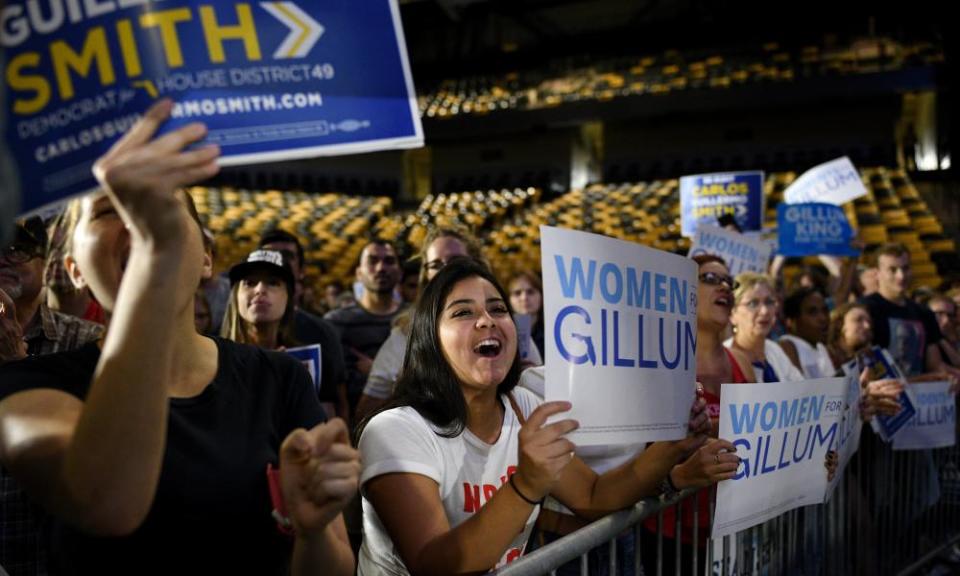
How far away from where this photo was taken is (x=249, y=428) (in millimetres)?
1172

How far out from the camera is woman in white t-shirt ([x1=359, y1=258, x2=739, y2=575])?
4.83 feet

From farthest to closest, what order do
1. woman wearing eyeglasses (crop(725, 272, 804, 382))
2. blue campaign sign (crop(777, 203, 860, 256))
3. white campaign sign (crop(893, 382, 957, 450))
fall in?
blue campaign sign (crop(777, 203, 860, 256))
white campaign sign (crop(893, 382, 957, 450))
woman wearing eyeglasses (crop(725, 272, 804, 382))

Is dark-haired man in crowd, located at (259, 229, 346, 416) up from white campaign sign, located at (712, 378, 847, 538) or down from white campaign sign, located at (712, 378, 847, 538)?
up

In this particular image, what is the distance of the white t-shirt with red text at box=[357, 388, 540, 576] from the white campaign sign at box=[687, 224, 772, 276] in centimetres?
252

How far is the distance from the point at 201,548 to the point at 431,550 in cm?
50

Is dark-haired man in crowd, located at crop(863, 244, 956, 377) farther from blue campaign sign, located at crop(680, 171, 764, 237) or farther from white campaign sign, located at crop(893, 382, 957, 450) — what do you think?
blue campaign sign, located at crop(680, 171, 764, 237)

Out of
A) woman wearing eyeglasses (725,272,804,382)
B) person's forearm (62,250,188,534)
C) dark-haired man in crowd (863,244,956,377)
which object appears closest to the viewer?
person's forearm (62,250,188,534)

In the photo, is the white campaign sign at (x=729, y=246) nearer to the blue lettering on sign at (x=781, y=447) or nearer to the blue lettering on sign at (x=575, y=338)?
the blue lettering on sign at (x=781, y=447)

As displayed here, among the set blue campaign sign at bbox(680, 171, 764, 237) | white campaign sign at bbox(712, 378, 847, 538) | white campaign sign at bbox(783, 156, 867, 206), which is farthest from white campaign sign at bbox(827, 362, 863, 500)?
white campaign sign at bbox(783, 156, 867, 206)

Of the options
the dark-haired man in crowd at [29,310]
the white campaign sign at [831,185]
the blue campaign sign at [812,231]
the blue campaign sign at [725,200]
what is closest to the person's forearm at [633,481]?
the dark-haired man in crowd at [29,310]

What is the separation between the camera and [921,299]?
6.08 metres

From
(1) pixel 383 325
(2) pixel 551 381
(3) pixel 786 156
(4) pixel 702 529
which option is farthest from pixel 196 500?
(3) pixel 786 156

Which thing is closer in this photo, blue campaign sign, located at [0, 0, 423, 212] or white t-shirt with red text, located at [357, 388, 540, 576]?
blue campaign sign, located at [0, 0, 423, 212]

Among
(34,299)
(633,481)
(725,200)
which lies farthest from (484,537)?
(725,200)
